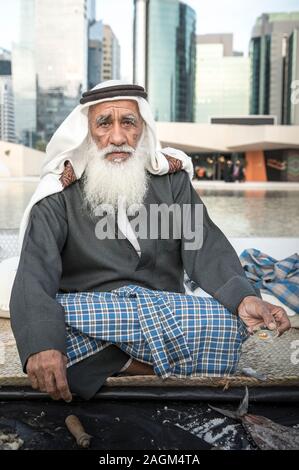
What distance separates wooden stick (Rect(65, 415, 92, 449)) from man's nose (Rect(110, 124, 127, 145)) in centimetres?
99

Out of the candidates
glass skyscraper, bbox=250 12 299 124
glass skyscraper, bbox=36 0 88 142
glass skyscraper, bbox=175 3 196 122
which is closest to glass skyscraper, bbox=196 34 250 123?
glass skyscraper, bbox=175 3 196 122

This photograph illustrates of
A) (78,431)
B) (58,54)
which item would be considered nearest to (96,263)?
(78,431)

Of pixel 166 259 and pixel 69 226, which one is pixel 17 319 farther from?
pixel 166 259

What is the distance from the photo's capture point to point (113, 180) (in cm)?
203

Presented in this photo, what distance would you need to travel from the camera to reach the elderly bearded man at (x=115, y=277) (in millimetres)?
1677

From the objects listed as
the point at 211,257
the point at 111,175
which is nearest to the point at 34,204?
the point at 111,175

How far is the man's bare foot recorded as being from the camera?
186cm

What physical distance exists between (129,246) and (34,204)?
0.38 meters

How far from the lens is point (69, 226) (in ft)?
6.39

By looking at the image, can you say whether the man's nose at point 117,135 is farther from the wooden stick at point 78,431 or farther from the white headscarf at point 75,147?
the wooden stick at point 78,431

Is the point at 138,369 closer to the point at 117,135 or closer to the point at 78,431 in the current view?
the point at 78,431

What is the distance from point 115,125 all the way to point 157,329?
803 mm

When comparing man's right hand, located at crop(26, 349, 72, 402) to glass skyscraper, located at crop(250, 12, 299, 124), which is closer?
man's right hand, located at crop(26, 349, 72, 402)

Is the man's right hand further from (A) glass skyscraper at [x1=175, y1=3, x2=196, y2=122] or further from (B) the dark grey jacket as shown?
(A) glass skyscraper at [x1=175, y1=3, x2=196, y2=122]
